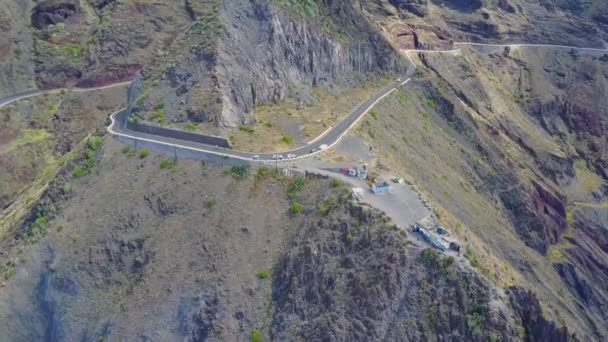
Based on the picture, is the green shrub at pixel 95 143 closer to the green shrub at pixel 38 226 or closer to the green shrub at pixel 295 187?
the green shrub at pixel 38 226

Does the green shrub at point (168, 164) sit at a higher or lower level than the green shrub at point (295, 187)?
lower

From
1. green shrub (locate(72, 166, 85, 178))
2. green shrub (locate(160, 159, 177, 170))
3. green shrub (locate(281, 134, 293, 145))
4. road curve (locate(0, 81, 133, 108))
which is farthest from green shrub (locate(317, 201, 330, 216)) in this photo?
road curve (locate(0, 81, 133, 108))

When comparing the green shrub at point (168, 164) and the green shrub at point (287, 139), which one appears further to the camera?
the green shrub at point (287, 139)

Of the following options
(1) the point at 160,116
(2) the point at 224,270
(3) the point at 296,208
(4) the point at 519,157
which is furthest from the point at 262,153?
(4) the point at 519,157

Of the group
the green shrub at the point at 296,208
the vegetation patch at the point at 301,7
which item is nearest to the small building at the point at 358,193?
the green shrub at the point at 296,208

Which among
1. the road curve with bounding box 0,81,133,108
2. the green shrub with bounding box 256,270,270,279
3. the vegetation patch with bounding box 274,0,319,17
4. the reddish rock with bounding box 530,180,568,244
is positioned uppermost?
the vegetation patch with bounding box 274,0,319,17

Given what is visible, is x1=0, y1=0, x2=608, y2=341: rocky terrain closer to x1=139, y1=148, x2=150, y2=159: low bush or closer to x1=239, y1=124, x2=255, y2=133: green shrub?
x1=139, y1=148, x2=150, y2=159: low bush

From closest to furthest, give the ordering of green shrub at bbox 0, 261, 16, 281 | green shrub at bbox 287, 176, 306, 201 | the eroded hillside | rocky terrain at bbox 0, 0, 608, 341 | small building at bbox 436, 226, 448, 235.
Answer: rocky terrain at bbox 0, 0, 608, 341
small building at bbox 436, 226, 448, 235
green shrub at bbox 287, 176, 306, 201
green shrub at bbox 0, 261, 16, 281
the eroded hillside
